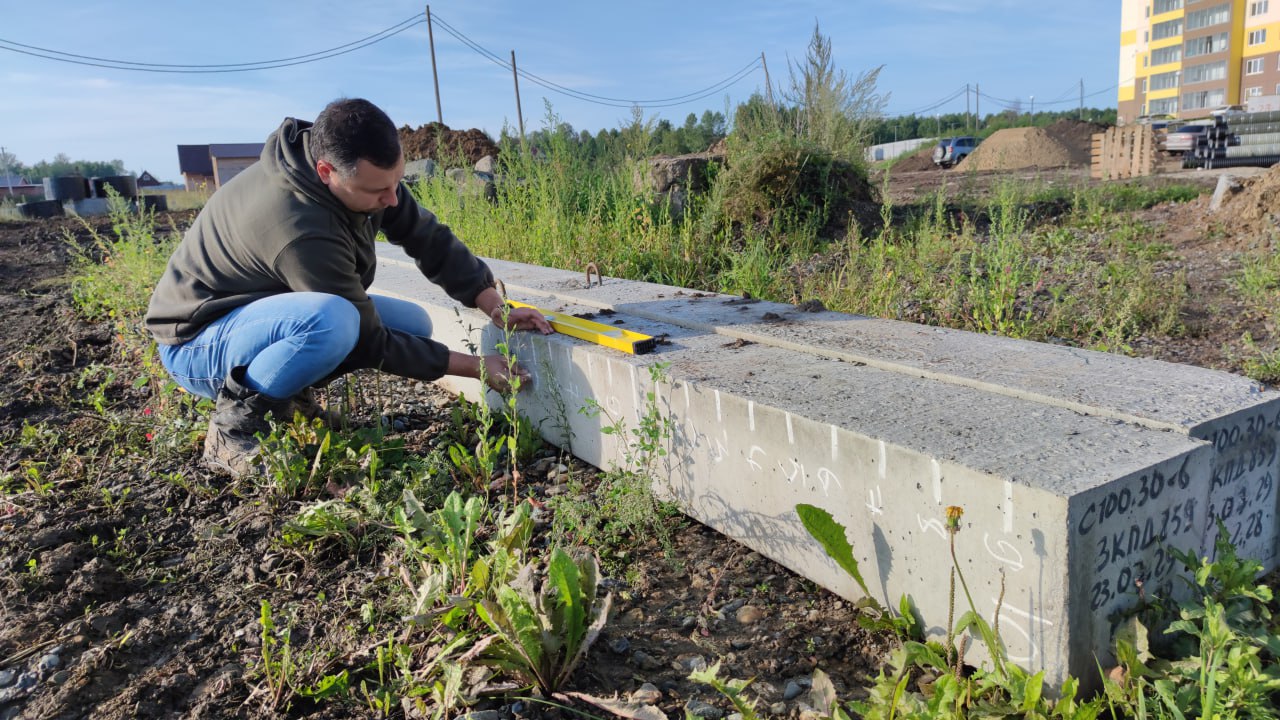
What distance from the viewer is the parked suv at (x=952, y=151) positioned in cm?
2922

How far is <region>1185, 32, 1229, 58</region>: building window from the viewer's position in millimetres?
36281

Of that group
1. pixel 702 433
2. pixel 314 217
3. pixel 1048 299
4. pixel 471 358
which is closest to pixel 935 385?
pixel 702 433

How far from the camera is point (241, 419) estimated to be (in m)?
2.81

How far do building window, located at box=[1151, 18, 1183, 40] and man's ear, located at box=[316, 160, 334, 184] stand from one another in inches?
1915

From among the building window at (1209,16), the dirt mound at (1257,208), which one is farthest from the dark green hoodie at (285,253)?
the building window at (1209,16)

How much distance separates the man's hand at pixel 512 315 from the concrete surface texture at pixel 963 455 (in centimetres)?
12

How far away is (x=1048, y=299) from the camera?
4.75 metres

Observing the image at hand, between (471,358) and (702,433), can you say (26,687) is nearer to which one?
(471,358)

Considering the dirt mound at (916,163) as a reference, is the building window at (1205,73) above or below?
above

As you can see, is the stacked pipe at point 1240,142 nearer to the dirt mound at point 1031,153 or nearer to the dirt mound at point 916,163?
the dirt mound at point 1031,153

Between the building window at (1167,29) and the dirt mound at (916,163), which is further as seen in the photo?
the building window at (1167,29)

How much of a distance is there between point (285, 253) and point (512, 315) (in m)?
0.83

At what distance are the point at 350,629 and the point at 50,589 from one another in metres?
1.01

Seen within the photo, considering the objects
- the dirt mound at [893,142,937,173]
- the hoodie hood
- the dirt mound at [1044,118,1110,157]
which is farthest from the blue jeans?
the dirt mound at [893,142,937,173]
